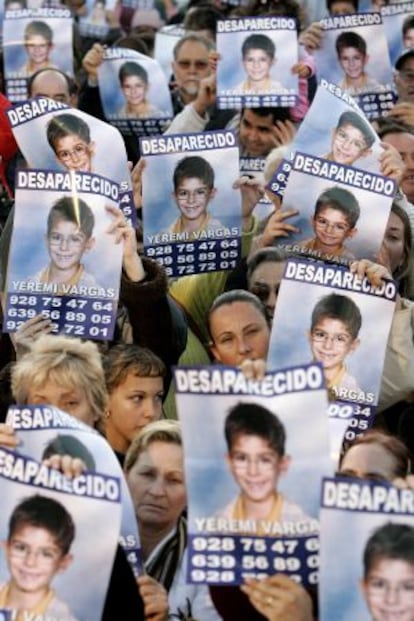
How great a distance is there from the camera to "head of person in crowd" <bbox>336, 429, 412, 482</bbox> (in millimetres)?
6328

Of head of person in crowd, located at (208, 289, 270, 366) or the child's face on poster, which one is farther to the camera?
head of person in crowd, located at (208, 289, 270, 366)

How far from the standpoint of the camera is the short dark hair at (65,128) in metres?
8.73

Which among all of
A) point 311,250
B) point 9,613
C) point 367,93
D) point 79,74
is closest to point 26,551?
point 9,613

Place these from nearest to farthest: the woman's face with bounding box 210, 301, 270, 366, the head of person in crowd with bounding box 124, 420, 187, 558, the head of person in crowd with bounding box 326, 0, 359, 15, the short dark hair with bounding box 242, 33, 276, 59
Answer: the head of person in crowd with bounding box 124, 420, 187, 558, the woman's face with bounding box 210, 301, 270, 366, the short dark hair with bounding box 242, 33, 276, 59, the head of person in crowd with bounding box 326, 0, 359, 15

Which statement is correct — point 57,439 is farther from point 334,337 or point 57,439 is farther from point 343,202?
point 343,202

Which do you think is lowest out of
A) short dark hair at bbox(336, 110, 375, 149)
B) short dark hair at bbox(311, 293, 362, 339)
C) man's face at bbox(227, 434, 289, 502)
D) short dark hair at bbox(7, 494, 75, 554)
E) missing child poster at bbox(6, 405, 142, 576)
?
short dark hair at bbox(7, 494, 75, 554)

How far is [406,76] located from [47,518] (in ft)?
20.6

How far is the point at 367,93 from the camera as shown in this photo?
36.7ft

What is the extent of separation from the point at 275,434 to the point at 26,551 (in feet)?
2.30

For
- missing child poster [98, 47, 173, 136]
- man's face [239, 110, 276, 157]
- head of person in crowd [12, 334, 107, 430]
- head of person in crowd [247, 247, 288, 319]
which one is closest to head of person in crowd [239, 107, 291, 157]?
man's face [239, 110, 276, 157]

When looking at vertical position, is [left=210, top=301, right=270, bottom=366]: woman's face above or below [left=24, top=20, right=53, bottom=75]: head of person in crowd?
below

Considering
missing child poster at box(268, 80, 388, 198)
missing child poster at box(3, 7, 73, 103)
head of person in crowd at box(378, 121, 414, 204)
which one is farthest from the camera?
missing child poster at box(3, 7, 73, 103)

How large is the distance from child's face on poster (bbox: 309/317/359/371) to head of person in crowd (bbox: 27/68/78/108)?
3.86 m

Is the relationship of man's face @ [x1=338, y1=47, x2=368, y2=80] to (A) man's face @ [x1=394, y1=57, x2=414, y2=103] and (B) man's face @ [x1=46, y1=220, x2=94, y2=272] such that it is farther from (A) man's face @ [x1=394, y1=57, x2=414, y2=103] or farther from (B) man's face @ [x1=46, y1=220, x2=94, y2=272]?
(B) man's face @ [x1=46, y1=220, x2=94, y2=272]
